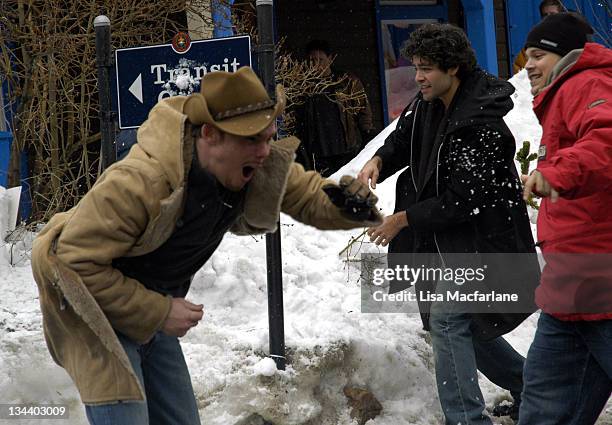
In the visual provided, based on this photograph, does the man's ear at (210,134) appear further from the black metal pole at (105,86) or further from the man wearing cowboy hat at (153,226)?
the black metal pole at (105,86)

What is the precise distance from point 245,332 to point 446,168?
5.57 ft

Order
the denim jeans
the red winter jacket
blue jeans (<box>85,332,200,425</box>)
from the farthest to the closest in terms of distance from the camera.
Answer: the denim jeans → the red winter jacket → blue jeans (<box>85,332,200,425</box>)

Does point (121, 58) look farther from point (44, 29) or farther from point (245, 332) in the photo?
point (44, 29)

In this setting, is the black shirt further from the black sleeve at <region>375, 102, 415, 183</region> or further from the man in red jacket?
the black sleeve at <region>375, 102, 415, 183</region>

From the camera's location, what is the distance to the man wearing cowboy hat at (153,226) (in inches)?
118

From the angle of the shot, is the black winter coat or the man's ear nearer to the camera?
the man's ear

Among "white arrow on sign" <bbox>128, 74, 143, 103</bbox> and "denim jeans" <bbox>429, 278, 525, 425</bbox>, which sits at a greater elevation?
"white arrow on sign" <bbox>128, 74, 143, 103</bbox>

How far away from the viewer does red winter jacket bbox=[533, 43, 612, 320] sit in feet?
11.7

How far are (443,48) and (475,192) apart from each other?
0.70 m

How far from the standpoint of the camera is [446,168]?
4.77m

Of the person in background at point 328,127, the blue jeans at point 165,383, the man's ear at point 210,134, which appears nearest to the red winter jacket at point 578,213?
the man's ear at point 210,134

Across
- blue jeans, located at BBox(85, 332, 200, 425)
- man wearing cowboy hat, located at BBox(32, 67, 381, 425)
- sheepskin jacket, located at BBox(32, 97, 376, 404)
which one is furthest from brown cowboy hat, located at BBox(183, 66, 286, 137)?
blue jeans, located at BBox(85, 332, 200, 425)

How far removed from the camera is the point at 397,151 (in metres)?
5.12

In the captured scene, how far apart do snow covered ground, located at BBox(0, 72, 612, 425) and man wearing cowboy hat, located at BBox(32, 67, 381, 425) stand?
2.00 meters
